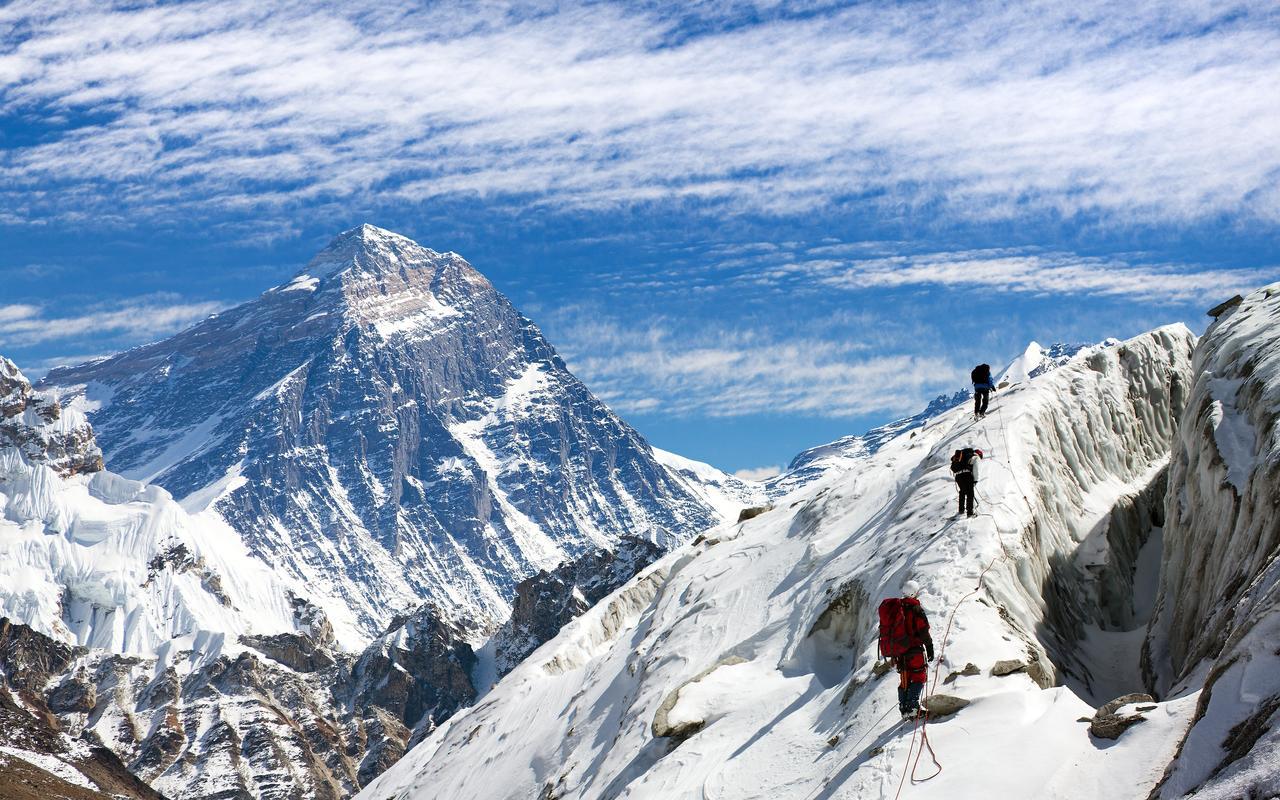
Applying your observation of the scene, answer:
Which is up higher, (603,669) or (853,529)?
(853,529)

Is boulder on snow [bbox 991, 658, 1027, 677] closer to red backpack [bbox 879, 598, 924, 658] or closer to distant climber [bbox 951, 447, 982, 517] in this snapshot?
red backpack [bbox 879, 598, 924, 658]

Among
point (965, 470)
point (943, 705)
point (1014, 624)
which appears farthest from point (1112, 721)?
point (965, 470)

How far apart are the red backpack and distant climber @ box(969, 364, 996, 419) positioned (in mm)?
22494

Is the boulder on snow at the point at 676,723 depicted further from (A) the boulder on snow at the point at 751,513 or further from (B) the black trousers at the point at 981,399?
(A) the boulder on snow at the point at 751,513

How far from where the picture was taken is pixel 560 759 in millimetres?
54406

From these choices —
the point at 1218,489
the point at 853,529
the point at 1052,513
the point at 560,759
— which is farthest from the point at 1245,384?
the point at 560,759

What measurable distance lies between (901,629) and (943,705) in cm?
226

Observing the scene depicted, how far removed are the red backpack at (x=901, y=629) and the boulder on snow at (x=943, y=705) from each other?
1.59m

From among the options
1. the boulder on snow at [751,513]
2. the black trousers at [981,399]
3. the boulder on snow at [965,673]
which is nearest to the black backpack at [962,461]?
the boulder on snow at [965,673]

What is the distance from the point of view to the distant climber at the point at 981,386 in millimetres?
46562

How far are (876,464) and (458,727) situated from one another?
37081 millimetres

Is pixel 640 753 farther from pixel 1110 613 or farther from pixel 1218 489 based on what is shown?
pixel 1218 489

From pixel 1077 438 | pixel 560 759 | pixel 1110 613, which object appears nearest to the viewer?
pixel 1110 613

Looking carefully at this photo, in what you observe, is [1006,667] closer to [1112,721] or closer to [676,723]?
[1112,721]
